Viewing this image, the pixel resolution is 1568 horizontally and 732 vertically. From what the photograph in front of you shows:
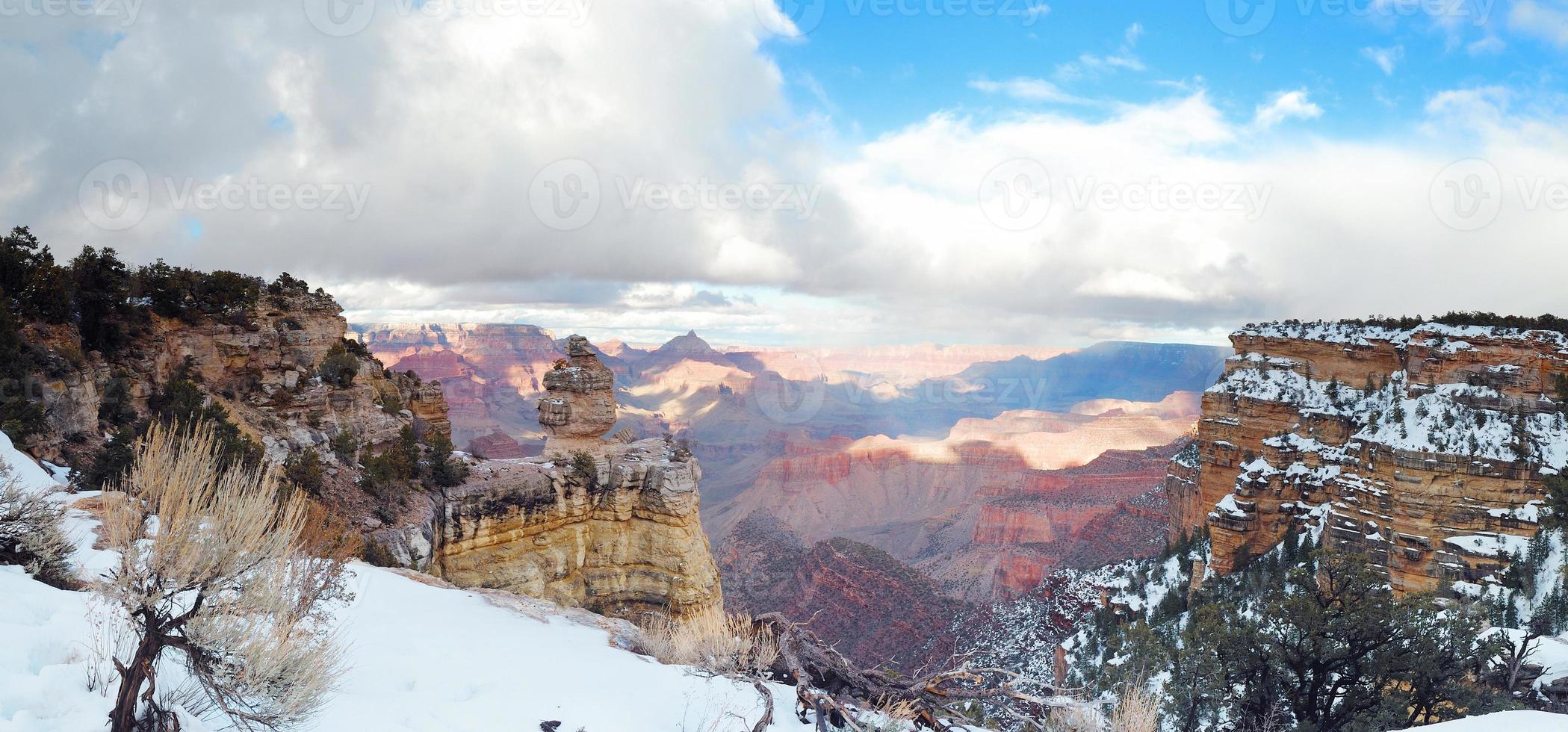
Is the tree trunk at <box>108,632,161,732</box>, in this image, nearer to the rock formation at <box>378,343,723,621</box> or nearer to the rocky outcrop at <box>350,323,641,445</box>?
the rock formation at <box>378,343,723,621</box>

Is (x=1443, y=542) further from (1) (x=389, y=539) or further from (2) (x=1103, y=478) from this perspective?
(2) (x=1103, y=478)

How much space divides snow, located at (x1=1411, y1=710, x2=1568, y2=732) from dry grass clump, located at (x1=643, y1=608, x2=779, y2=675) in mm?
6306

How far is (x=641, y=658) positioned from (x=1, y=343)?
12429 millimetres

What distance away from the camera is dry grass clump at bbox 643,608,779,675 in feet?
27.0

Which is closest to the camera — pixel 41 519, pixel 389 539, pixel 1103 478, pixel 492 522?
pixel 41 519

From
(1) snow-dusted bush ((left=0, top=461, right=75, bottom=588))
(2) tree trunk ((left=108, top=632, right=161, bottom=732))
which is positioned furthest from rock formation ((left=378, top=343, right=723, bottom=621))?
(2) tree trunk ((left=108, top=632, right=161, bottom=732))

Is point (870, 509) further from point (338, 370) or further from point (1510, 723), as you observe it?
point (1510, 723)

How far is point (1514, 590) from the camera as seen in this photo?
21.4 metres

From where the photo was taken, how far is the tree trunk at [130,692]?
3770mm

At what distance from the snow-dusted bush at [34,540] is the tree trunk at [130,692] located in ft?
9.02

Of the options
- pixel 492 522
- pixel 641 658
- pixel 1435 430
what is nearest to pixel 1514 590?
pixel 1435 430

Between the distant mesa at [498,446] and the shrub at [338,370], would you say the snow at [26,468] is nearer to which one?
the shrub at [338,370]

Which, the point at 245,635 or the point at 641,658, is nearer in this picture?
the point at 245,635

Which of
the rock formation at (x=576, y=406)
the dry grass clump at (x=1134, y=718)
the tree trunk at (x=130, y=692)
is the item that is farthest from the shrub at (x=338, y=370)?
the dry grass clump at (x=1134, y=718)
